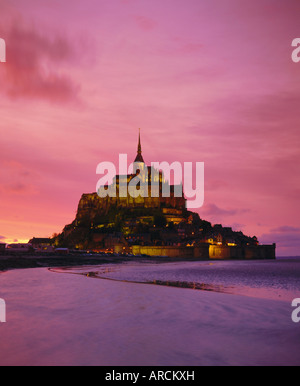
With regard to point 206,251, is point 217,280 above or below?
above

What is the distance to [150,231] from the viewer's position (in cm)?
11694

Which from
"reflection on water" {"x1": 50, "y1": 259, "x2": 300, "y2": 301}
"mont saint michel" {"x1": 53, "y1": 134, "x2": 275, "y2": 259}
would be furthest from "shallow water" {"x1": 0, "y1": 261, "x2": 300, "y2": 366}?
"mont saint michel" {"x1": 53, "y1": 134, "x2": 275, "y2": 259}

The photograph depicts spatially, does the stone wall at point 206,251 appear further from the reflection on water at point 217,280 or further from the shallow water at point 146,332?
the shallow water at point 146,332

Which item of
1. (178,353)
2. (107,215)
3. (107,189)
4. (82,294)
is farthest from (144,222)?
(178,353)

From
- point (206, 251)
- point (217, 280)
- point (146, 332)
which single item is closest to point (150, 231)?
point (206, 251)

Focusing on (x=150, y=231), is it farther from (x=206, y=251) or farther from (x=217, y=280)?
(x=217, y=280)

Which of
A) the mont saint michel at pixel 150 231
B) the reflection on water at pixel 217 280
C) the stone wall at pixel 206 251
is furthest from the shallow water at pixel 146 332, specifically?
the mont saint michel at pixel 150 231

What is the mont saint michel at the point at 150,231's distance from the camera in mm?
106375

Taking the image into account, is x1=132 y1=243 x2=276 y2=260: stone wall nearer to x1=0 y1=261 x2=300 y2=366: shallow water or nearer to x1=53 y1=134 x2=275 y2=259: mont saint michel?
x1=53 y1=134 x2=275 y2=259: mont saint michel

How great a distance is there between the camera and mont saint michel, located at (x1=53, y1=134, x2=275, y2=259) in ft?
349
